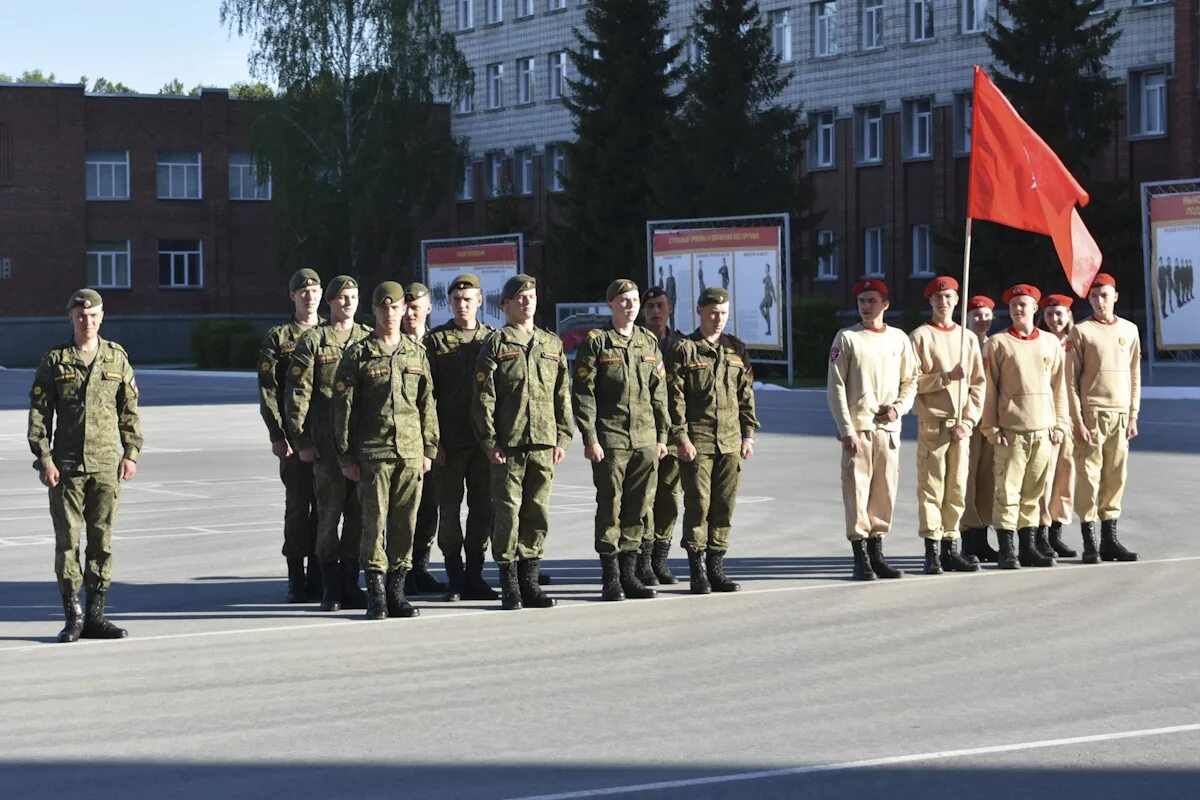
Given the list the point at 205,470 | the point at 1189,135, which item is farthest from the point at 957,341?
the point at 1189,135

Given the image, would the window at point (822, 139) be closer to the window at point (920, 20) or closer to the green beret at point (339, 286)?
the window at point (920, 20)

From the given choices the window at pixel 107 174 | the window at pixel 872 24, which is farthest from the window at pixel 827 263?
the window at pixel 107 174

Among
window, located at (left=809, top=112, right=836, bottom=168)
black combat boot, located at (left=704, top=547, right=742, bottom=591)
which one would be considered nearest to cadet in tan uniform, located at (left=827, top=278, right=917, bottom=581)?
black combat boot, located at (left=704, top=547, right=742, bottom=591)

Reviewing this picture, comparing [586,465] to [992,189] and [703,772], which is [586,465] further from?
[703,772]

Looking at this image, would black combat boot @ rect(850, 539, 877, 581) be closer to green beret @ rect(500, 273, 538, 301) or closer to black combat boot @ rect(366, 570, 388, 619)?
green beret @ rect(500, 273, 538, 301)

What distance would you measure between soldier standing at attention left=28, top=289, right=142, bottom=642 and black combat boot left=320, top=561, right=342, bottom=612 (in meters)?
1.48

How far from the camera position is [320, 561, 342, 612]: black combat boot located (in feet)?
39.4

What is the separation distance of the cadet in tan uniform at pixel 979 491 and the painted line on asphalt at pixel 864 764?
5791 millimetres

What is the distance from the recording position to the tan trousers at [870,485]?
13.0 metres

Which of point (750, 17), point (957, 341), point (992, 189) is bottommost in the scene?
point (957, 341)

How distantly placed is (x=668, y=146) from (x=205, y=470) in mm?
31107

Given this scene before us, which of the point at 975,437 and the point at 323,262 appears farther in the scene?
the point at 323,262

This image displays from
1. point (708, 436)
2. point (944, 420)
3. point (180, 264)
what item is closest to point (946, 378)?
point (944, 420)

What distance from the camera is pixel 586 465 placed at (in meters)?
23.8
